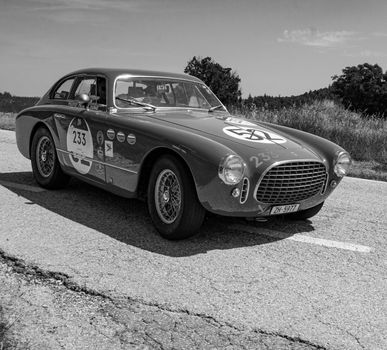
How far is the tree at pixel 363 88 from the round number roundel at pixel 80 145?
36677 millimetres

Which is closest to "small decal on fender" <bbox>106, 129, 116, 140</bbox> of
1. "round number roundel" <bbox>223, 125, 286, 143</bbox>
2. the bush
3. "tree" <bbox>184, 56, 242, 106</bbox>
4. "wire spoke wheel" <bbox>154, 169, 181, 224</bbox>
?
"wire spoke wheel" <bbox>154, 169, 181, 224</bbox>

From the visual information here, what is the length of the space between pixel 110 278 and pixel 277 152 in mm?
1853

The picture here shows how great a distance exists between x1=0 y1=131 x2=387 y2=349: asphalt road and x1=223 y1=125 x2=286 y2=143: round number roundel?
0.88 meters

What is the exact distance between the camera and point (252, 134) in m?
4.94

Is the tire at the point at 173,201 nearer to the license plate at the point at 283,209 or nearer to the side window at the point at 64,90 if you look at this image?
the license plate at the point at 283,209

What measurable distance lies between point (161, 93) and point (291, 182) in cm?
203

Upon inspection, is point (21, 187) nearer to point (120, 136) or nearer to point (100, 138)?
point (100, 138)

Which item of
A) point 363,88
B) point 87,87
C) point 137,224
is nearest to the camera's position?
point 137,224

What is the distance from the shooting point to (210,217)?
17.5ft

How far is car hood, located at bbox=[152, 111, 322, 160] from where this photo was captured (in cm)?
457

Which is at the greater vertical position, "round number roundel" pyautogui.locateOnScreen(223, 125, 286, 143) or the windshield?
the windshield

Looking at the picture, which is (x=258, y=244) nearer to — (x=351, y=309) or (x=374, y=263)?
(x=374, y=263)

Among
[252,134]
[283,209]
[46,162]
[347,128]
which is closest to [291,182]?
[283,209]

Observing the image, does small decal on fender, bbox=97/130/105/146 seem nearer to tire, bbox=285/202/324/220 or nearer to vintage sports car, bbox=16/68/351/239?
vintage sports car, bbox=16/68/351/239
